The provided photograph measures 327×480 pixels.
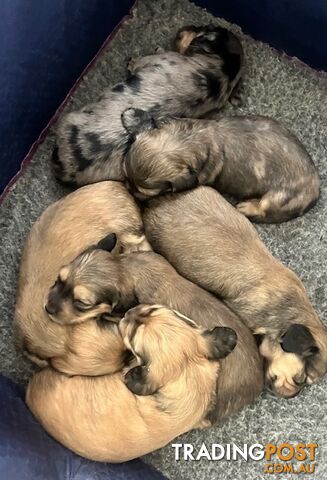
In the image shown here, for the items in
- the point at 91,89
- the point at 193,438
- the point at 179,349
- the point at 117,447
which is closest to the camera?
the point at 179,349

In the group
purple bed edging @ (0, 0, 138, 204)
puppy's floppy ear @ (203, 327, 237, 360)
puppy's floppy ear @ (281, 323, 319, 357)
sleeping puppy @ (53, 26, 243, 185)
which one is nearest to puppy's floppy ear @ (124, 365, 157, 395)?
puppy's floppy ear @ (203, 327, 237, 360)

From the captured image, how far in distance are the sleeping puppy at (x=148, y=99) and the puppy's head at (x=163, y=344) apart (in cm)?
60

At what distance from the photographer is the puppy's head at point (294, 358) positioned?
2098mm

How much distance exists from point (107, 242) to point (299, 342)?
64cm

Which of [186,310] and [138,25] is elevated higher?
[138,25]

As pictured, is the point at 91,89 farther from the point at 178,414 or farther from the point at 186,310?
the point at 178,414

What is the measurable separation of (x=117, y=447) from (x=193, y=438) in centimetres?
43

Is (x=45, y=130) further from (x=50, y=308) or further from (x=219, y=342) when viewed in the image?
(x=219, y=342)

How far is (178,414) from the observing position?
1947mm

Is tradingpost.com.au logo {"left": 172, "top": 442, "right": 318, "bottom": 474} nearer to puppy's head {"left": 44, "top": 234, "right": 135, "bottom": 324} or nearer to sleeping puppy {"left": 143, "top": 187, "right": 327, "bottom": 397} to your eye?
sleeping puppy {"left": 143, "top": 187, "right": 327, "bottom": 397}

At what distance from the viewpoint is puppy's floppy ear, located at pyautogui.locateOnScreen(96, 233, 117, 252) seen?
6.76 ft

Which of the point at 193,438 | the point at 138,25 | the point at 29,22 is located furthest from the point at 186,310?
the point at 138,25

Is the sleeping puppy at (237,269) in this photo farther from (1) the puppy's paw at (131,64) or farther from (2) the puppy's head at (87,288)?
(1) the puppy's paw at (131,64)

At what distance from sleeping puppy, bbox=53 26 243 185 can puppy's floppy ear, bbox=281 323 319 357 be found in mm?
758
